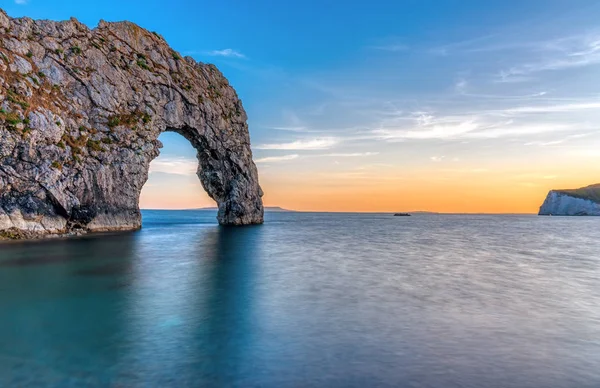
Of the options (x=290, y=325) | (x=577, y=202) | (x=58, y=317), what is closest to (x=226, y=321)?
(x=290, y=325)

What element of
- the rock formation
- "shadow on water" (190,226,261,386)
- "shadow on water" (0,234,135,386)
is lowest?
"shadow on water" (190,226,261,386)

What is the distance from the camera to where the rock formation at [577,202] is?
183875mm

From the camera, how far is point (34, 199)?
1500 inches

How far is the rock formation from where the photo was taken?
183875 millimetres

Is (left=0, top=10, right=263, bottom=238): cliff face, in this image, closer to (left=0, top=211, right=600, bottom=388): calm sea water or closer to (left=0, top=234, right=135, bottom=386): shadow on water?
(left=0, top=234, right=135, bottom=386): shadow on water

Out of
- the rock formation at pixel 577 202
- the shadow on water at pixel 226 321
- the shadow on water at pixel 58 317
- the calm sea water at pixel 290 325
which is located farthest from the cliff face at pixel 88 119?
the rock formation at pixel 577 202

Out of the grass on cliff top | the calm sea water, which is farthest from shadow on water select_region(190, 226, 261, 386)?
the grass on cliff top

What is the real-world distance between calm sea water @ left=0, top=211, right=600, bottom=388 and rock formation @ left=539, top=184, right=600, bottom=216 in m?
198

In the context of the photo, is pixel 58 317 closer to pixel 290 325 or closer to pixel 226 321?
pixel 226 321

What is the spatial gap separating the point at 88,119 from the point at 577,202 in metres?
215

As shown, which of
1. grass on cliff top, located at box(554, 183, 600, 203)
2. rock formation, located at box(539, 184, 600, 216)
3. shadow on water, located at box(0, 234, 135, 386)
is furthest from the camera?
grass on cliff top, located at box(554, 183, 600, 203)

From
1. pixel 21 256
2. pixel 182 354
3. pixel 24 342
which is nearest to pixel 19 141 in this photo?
pixel 21 256

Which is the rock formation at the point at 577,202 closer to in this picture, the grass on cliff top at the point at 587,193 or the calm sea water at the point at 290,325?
the grass on cliff top at the point at 587,193

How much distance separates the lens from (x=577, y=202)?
609ft
